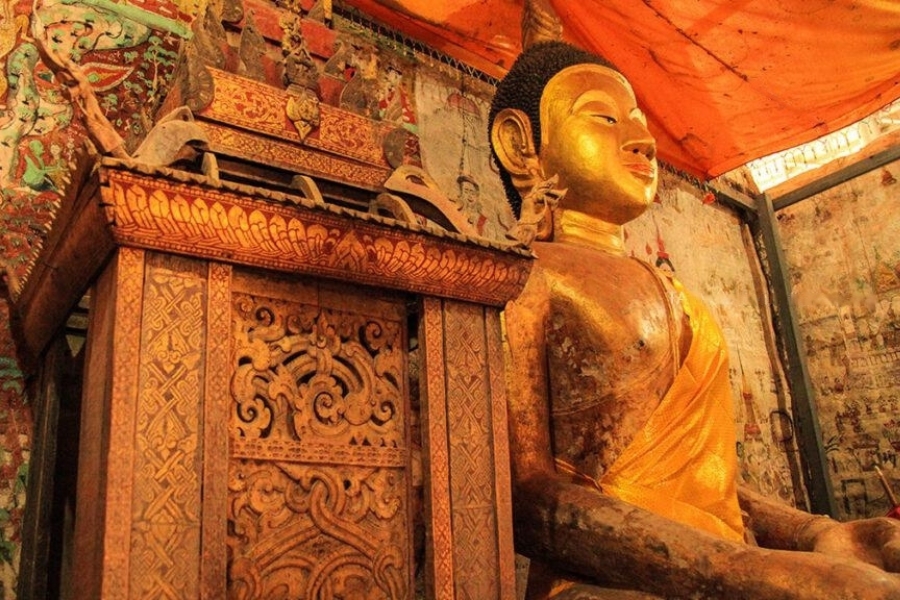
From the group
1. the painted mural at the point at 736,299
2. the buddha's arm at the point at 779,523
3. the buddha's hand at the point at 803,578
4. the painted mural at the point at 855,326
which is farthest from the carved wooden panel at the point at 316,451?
the painted mural at the point at 855,326

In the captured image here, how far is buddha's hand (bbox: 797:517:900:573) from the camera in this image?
193 cm

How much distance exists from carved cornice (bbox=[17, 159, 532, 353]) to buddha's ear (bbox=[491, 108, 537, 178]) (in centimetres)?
99

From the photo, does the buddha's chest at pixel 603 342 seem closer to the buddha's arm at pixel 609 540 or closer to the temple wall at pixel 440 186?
the buddha's arm at pixel 609 540

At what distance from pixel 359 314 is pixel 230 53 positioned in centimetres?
81

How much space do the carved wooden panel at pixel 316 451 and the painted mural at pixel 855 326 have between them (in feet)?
12.8

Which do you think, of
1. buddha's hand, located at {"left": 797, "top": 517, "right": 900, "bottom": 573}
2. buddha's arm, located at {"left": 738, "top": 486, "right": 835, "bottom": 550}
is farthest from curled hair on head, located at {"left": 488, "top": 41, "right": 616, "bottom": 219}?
buddha's hand, located at {"left": 797, "top": 517, "right": 900, "bottom": 573}

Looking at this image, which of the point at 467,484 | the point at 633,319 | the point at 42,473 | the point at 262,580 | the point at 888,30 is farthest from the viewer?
the point at 888,30

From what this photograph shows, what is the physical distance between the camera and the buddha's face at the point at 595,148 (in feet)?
8.67

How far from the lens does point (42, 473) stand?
1824 mm

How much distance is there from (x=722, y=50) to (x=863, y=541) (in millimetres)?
2347

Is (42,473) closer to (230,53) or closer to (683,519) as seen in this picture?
(230,53)

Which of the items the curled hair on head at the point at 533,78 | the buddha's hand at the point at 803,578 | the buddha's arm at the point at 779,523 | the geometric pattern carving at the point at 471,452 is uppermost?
the curled hair on head at the point at 533,78

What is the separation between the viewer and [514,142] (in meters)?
2.81

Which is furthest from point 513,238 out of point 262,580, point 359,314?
point 262,580
